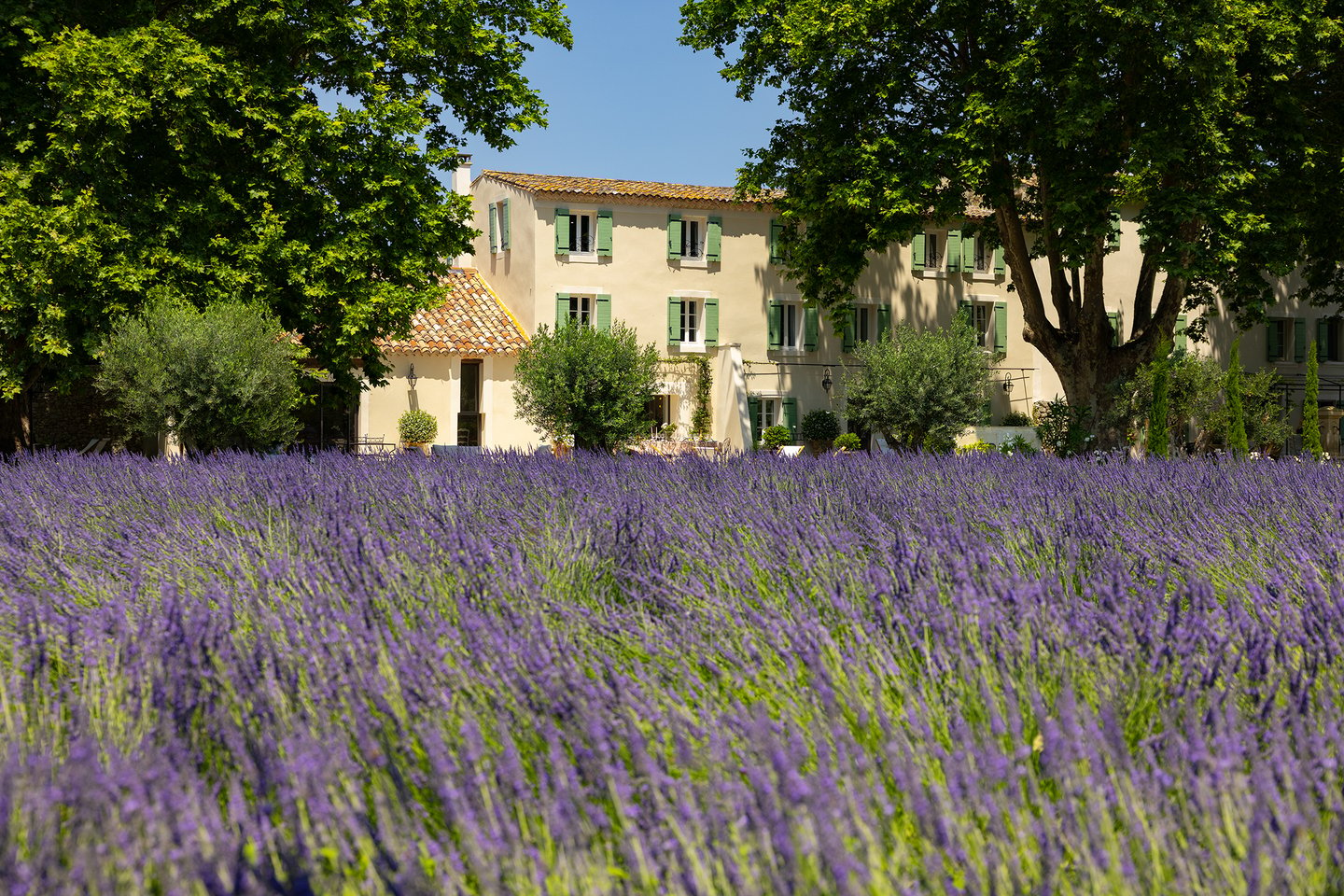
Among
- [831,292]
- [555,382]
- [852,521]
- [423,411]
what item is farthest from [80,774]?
[423,411]

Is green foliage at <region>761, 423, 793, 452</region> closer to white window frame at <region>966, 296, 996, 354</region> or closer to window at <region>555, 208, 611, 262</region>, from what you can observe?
window at <region>555, 208, 611, 262</region>

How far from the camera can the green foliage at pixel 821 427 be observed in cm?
2877

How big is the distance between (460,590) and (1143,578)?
6.87ft

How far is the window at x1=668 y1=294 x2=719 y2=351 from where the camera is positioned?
1164 inches

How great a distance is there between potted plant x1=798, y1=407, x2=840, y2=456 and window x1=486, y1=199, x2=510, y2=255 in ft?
28.2

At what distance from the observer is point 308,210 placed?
647 inches

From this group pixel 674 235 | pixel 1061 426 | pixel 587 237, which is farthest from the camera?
pixel 674 235

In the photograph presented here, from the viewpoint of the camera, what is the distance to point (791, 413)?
2981cm

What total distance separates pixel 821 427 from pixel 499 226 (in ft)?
30.8

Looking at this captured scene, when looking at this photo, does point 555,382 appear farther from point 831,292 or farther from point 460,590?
point 460,590

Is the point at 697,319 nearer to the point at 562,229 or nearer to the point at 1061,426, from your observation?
the point at 562,229

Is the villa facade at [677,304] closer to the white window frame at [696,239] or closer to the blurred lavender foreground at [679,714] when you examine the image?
the white window frame at [696,239]

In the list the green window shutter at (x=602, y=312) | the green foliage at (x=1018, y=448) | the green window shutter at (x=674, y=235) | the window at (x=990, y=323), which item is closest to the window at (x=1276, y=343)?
the window at (x=990, y=323)

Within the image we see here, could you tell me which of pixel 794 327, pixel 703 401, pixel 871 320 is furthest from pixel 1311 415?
pixel 871 320
